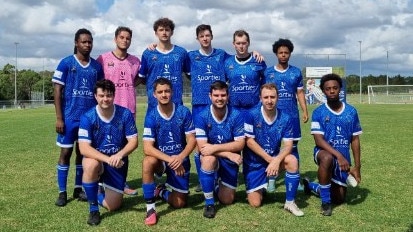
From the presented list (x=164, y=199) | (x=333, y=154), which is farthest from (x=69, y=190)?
(x=333, y=154)

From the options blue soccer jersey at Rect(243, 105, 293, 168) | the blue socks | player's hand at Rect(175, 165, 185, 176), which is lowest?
the blue socks

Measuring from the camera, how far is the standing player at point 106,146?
4.70 meters

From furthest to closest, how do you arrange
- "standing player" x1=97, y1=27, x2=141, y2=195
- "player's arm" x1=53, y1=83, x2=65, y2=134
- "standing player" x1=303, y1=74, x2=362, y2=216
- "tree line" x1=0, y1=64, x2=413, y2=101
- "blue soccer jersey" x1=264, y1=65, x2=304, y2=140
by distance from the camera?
"tree line" x1=0, y1=64, x2=413, y2=101 → "blue soccer jersey" x1=264, y1=65, x2=304, y2=140 → "standing player" x1=97, y1=27, x2=141, y2=195 → "player's arm" x1=53, y1=83, x2=65, y2=134 → "standing player" x1=303, y1=74, x2=362, y2=216

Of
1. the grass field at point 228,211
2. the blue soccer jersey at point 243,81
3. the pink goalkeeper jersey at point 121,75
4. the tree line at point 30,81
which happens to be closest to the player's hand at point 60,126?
the pink goalkeeper jersey at point 121,75

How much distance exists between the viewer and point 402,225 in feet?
14.3

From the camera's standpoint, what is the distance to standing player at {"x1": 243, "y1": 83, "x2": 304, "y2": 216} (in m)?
5.05

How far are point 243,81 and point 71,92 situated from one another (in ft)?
7.33

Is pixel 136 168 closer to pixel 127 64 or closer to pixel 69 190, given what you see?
pixel 69 190

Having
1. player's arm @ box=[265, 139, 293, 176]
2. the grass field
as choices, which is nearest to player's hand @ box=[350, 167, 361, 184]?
the grass field

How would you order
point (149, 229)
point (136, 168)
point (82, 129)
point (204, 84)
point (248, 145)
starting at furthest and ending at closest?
point (136, 168) < point (204, 84) < point (248, 145) < point (82, 129) < point (149, 229)

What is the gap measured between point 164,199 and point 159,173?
494 millimetres

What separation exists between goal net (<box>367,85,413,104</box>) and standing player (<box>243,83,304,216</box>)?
4512 cm

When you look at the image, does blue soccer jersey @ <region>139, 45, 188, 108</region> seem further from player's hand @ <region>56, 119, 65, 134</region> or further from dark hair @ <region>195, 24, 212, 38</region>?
player's hand @ <region>56, 119, 65, 134</region>

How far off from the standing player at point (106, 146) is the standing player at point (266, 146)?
1.39m
